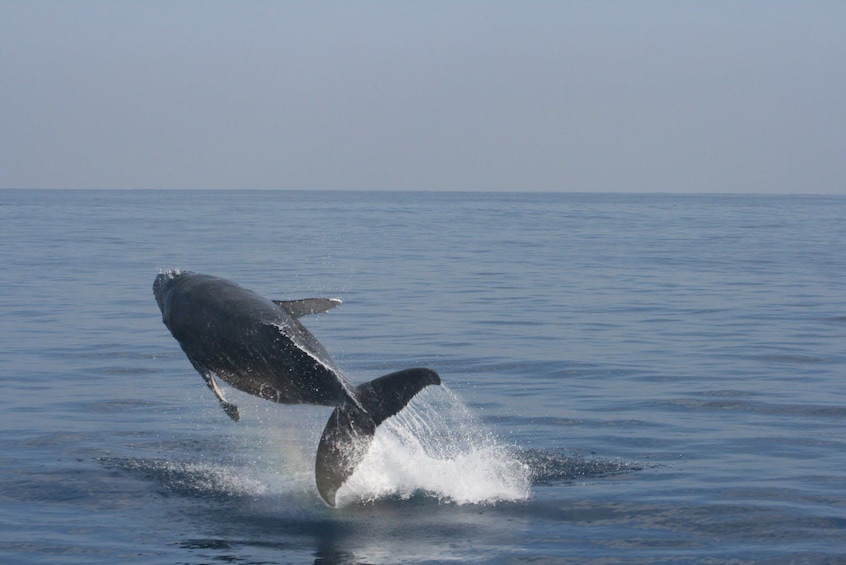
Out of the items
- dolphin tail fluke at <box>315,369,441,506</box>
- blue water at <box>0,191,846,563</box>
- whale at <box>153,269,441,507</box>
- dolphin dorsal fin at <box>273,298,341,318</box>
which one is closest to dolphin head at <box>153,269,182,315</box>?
whale at <box>153,269,441,507</box>

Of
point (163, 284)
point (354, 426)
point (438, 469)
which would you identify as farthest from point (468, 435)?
point (163, 284)

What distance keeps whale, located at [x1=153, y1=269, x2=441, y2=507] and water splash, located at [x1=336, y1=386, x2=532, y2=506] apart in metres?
0.46

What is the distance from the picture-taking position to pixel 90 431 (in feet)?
49.9

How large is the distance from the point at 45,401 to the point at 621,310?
14531 millimetres

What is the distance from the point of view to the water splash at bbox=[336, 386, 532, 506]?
476 inches

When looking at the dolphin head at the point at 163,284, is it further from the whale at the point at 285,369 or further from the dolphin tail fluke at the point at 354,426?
the dolphin tail fluke at the point at 354,426

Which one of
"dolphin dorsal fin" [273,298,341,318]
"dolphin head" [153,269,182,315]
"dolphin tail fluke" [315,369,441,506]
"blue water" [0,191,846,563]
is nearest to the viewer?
"blue water" [0,191,846,563]

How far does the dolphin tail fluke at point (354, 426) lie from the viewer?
11.2 m

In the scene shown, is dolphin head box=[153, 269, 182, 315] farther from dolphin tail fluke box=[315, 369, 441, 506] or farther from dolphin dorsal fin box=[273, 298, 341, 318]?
dolphin tail fluke box=[315, 369, 441, 506]

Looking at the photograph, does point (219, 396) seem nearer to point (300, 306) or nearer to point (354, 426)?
point (300, 306)

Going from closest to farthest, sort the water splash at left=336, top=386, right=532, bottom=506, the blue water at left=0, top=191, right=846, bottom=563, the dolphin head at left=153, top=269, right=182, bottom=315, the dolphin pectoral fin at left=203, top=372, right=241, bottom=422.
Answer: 1. the blue water at left=0, top=191, right=846, bottom=563
2. the water splash at left=336, top=386, right=532, bottom=506
3. the dolphin pectoral fin at left=203, top=372, right=241, bottom=422
4. the dolphin head at left=153, top=269, right=182, bottom=315

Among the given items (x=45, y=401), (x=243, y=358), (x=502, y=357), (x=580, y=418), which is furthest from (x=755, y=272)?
(x=243, y=358)

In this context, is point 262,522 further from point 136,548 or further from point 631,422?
point 631,422

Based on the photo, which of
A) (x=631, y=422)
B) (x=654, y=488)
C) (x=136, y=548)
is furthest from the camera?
(x=631, y=422)
